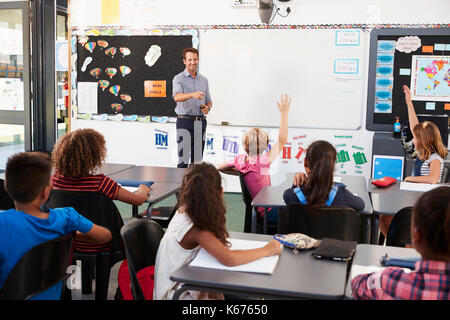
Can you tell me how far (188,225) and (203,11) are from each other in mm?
4649

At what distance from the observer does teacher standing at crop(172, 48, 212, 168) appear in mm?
5695

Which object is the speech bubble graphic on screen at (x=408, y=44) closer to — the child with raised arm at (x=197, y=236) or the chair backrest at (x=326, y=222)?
the chair backrest at (x=326, y=222)

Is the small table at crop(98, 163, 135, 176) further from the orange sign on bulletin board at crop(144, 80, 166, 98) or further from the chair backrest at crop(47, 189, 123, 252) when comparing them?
the orange sign on bulletin board at crop(144, 80, 166, 98)

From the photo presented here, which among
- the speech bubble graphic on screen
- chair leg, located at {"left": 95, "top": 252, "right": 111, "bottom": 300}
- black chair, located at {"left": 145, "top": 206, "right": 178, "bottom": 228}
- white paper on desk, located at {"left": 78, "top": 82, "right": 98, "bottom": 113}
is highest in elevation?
the speech bubble graphic on screen

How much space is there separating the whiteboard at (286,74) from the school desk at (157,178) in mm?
2268

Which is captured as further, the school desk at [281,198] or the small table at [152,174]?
the small table at [152,174]

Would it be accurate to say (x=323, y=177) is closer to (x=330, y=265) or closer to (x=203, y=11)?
(x=330, y=265)

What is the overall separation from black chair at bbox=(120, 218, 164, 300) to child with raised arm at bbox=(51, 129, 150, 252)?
0.67 meters

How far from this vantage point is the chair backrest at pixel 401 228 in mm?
2559

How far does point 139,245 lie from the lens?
206cm

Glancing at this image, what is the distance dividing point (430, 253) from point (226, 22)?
16.6ft

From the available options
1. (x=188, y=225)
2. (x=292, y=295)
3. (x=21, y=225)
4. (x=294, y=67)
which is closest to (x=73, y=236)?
(x=21, y=225)

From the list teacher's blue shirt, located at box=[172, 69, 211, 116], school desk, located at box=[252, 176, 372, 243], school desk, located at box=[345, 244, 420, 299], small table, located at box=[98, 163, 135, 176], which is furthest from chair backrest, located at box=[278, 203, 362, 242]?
teacher's blue shirt, located at box=[172, 69, 211, 116]

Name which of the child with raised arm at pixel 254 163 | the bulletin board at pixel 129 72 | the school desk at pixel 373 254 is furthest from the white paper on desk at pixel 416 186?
the bulletin board at pixel 129 72
